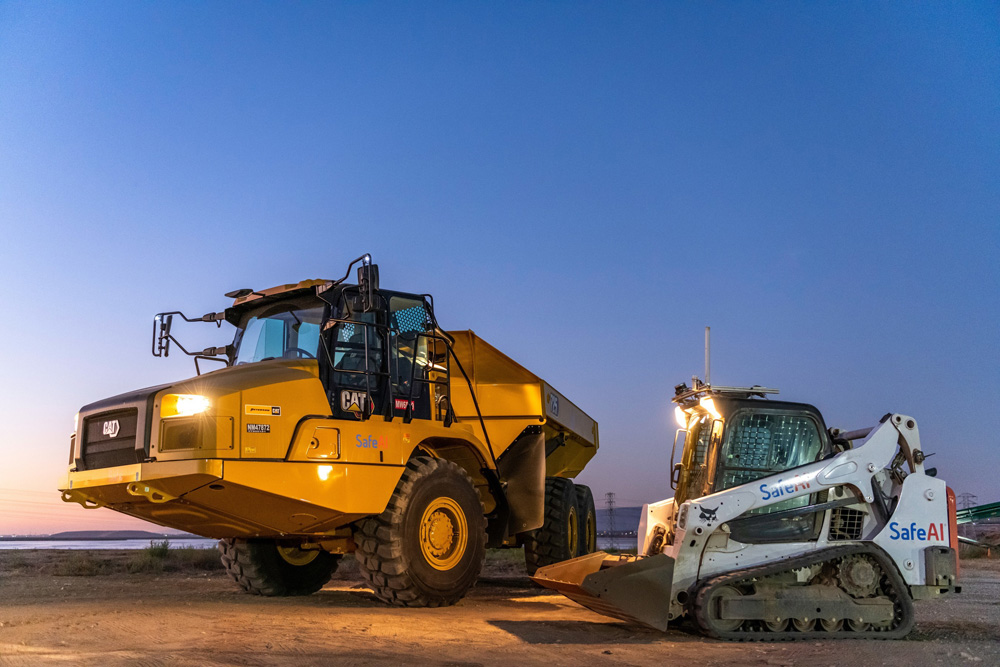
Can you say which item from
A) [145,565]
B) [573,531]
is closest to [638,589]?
[573,531]

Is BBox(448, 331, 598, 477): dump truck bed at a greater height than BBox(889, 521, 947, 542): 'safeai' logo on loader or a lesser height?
greater

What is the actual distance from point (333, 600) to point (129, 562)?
33.3ft

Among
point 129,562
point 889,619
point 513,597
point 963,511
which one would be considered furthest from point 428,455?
point 129,562

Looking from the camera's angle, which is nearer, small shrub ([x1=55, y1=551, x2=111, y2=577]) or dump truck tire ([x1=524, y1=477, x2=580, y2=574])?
dump truck tire ([x1=524, y1=477, x2=580, y2=574])

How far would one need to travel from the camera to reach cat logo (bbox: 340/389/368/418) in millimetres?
8492

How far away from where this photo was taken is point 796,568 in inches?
285

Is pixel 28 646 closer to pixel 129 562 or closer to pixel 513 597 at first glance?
pixel 513 597

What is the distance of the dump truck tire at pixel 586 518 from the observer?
1393cm

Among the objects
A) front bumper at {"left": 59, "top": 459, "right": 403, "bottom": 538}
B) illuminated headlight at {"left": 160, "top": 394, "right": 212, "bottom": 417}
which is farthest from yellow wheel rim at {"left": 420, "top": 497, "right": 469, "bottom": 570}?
illuminated headlight at {"left": 160, "top": 394, "right": 212, "bottom": 417}

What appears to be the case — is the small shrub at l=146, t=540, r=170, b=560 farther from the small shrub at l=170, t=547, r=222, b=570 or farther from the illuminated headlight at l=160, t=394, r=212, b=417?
the illuminated headlight at l=160, t=394, r=212, b=417

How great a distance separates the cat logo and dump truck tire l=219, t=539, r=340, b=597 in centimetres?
299

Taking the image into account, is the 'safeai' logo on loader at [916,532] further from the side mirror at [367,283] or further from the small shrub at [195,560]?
the small shrub at [195,560]

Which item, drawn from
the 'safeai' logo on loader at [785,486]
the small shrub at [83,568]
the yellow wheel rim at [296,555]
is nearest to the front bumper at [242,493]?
the yellow wheel rim at [296,555]

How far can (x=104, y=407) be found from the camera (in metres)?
8.24
